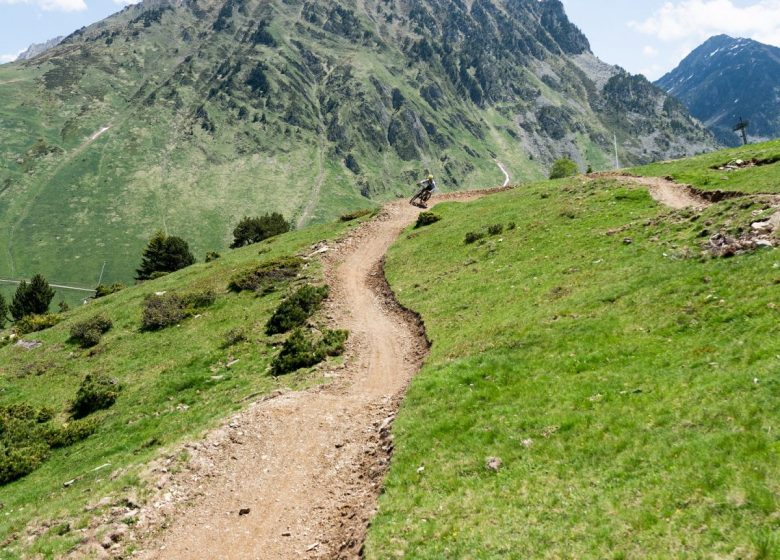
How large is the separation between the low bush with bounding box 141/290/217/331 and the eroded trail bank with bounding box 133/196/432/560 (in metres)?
21.0

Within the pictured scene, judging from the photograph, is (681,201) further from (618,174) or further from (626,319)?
(626,319)

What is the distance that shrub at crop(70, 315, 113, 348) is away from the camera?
4253 cm

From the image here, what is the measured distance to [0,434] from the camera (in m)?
28.5

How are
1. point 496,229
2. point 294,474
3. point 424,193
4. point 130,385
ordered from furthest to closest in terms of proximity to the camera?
point 424,193, point 496,229, point 130,385, point 294,474

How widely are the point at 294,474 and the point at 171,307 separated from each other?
29450mm

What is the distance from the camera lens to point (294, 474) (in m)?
20.5

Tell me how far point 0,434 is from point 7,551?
14.1m

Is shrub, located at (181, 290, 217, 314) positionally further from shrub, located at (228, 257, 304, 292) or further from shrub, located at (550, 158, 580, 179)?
shrub, located at (550, 158, 580, 179)

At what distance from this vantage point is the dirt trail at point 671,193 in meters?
39.2

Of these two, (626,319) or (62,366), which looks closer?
(626,319)

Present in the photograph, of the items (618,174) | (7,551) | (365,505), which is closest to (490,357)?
(365,505)

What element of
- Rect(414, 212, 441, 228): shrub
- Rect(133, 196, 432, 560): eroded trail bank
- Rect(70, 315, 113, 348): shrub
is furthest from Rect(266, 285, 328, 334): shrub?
Rect(414, 212, 441, 228): shrub

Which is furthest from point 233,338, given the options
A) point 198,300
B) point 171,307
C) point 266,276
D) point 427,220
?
point 427,220

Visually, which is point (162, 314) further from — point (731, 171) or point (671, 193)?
point (731, 171)
